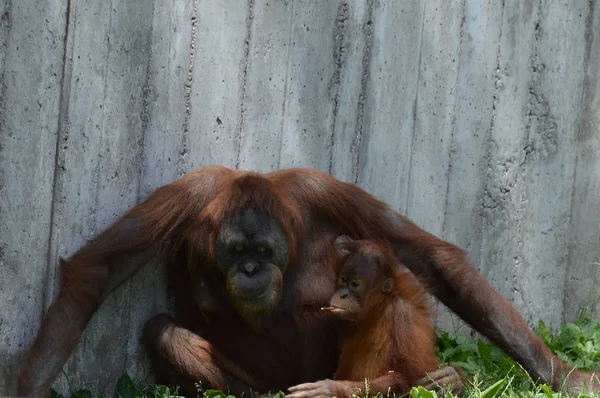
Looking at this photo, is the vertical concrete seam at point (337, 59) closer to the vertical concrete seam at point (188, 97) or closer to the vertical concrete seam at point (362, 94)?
the vertical concrete seam at point (362, 94)

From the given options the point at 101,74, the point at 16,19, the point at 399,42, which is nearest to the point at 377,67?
the point at 399,42

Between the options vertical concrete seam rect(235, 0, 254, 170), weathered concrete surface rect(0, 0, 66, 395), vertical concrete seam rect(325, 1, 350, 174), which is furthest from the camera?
vertical concrete seam rect(325, 1, 350, 174)

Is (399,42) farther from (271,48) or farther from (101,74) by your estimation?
(101,74)

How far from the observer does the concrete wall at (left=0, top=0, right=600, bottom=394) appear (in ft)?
12.8

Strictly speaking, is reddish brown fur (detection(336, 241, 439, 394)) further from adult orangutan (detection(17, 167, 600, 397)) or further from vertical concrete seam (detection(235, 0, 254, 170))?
vertical concrete seam (detection(235, 0, 254, 170))

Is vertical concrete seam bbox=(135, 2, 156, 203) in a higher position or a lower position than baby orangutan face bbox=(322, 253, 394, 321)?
higher

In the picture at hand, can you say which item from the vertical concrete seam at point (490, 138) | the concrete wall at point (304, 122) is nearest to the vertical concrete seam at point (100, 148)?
the concrete wall at point (304, 122)

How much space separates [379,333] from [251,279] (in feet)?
1.83

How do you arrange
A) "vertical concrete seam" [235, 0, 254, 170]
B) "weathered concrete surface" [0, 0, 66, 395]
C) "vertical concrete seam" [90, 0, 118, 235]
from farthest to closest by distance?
"vertical concrete seam" [235, 0, 254, 170], "vertical concrete seam" [90, 0, 118, 235], "weathered concrete surface" [0, 0, 66, 395]

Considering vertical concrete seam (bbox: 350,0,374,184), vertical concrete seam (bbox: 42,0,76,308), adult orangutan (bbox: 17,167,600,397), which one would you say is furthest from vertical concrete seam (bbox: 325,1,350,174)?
vertical concrete seam (bbox: 42,0,76,308)

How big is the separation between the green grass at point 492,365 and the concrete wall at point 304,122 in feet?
0.44

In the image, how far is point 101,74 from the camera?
407cm

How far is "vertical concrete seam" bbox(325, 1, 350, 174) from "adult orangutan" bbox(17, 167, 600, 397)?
35 cm

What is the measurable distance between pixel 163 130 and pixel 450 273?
1419 millimetres
